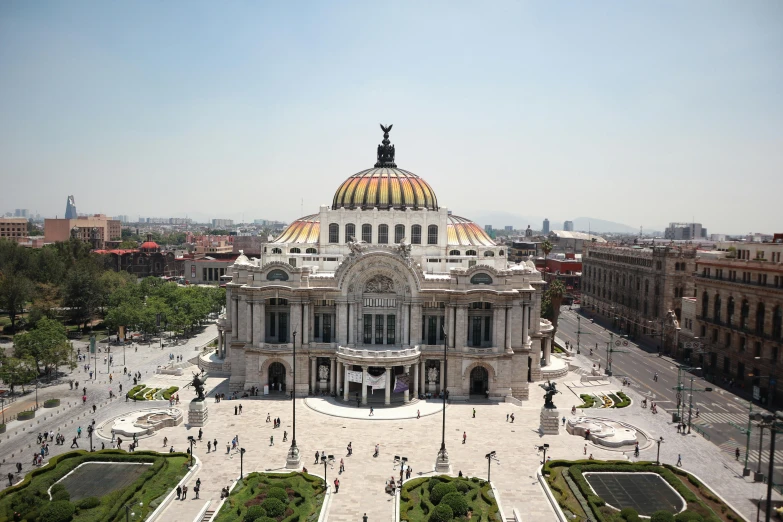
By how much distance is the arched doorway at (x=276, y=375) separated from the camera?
73188mm

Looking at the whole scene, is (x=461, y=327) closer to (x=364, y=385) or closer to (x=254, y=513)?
(x=364, y=385)

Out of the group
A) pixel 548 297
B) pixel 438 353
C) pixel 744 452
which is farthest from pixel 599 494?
pixel 548 297

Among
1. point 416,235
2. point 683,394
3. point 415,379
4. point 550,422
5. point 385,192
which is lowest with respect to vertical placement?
point 683,394

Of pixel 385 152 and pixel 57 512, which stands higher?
pixel 385 152

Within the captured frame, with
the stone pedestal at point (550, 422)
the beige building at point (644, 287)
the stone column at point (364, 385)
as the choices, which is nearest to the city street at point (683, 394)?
the beige building at point (644, 287)

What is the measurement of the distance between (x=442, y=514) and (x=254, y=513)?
1294 centimetres

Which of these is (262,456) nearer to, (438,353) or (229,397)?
(229,397)

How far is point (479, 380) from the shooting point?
239ft

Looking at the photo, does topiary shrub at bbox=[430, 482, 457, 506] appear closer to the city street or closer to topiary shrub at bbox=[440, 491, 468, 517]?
topiary shrub at bbox=[440, 491, 468, 517]

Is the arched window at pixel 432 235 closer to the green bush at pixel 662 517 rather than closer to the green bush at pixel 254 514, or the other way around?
the green bush at pixel 662 517

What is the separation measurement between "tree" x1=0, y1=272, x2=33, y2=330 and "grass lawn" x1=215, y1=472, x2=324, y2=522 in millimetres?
81993

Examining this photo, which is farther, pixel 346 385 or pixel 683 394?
pixel 683 394

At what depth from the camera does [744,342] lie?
256 ft

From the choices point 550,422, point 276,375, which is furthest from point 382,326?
point 550,422
